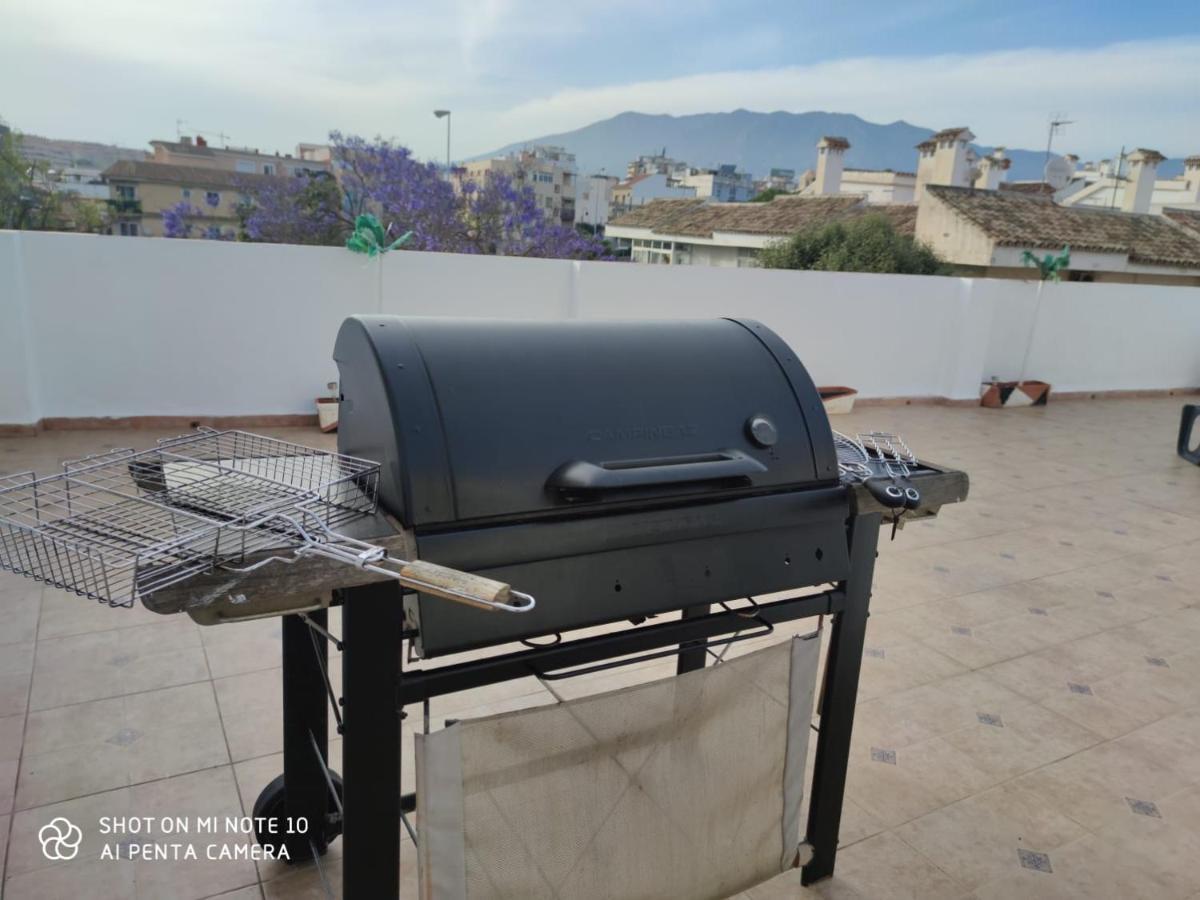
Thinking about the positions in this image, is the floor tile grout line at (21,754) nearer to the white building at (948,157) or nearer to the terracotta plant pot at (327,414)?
the terracotta plant pot at (327,414)

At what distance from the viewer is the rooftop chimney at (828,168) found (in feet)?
80.6

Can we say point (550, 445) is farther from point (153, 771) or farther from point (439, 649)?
point (153, 771)

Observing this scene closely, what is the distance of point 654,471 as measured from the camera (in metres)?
1.45

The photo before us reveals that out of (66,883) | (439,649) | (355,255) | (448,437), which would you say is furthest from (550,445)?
(355,255)

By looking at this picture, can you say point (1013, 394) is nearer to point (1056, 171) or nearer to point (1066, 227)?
point (1066, 227)

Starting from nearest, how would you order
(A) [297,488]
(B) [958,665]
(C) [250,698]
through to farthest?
(A) [297,488], (C) [250,698], (B) [958,665]

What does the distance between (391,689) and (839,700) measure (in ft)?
4.07

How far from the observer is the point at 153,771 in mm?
2467

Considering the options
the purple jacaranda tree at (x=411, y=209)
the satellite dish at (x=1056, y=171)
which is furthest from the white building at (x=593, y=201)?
the purple jacaranda tree at (x=411, y=209)

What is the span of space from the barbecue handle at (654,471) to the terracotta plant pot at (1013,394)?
10183 millimetres

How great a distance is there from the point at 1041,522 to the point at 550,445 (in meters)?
5.55

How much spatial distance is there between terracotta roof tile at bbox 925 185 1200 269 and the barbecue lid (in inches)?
663

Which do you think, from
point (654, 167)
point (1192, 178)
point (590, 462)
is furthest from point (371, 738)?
point (654, 167)

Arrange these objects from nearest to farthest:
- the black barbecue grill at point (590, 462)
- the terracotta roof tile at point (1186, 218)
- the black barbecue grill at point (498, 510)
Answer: the black barbecue grill at point (498, 510), the black barbecue grill at point (590, 462), the terracotta roof tile at point (1186, 218)
